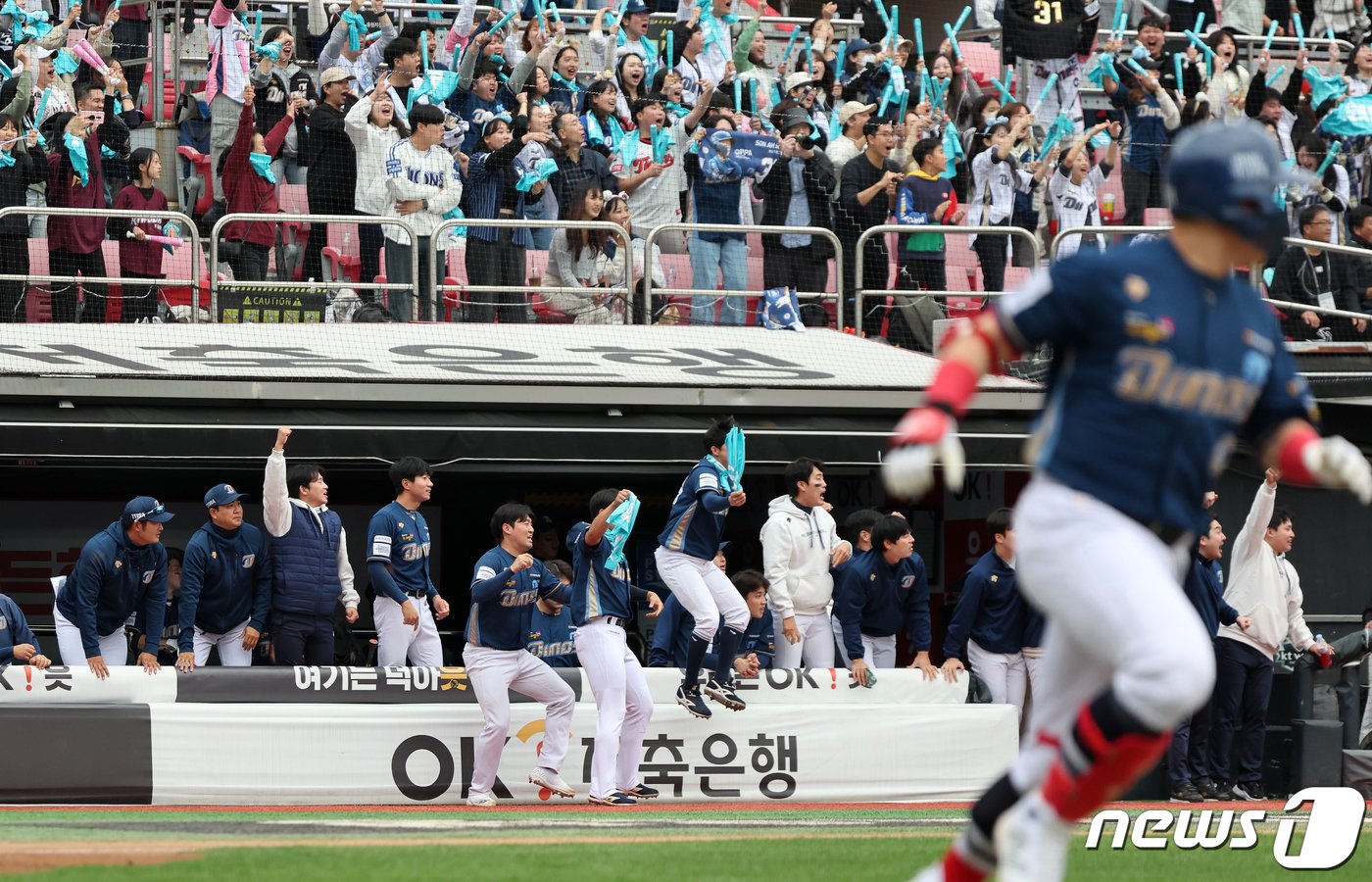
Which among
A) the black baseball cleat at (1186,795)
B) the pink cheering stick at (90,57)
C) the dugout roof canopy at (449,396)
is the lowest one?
the black baseball cleat at (1186,795)

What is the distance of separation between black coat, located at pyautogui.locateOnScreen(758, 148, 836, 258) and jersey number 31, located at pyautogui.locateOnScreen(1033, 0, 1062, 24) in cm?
438

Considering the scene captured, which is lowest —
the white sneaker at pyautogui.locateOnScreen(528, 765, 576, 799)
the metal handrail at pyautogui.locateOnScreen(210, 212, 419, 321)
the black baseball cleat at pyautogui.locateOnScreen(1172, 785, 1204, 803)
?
the black baseball cleat at pyautogui.locateOnScreen(1172, 785, 1204, 803)

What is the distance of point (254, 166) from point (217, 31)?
5.60 feet

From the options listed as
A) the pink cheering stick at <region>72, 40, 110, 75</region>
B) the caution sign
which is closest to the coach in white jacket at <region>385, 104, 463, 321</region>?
the caution sign

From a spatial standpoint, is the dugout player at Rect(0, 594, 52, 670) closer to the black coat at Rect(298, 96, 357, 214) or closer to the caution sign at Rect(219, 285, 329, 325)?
the caution sign at Rect(219, 285, 329, 325)

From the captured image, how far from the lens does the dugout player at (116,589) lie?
11.7 m

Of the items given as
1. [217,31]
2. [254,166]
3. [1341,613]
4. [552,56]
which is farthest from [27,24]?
[1341,613]

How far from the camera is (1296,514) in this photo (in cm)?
1560

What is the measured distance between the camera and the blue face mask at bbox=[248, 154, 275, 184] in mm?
14711

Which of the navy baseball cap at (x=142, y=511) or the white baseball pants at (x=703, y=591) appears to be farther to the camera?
the navy baseball cap at (x=142, y=511)

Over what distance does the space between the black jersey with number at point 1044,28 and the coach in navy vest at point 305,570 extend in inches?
371

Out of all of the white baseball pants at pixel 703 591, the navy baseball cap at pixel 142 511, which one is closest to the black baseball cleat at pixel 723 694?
the white baseball pants at pixel 703 591

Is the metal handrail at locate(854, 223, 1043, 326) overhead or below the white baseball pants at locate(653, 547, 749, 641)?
overhead

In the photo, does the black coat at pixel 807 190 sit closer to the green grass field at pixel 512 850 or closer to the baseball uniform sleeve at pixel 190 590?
the baseball uniform sleeve at pixel 190 590
